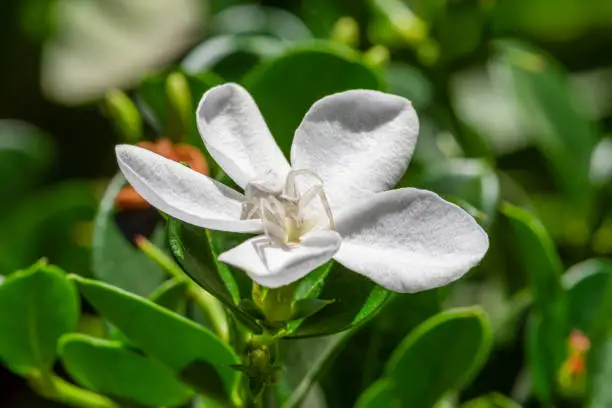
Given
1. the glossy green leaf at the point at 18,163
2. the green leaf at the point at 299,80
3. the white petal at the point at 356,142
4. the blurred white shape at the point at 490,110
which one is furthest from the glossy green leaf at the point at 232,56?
the blurred white shape at the point at 490,110

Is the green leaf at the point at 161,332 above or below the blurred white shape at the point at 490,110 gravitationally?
above

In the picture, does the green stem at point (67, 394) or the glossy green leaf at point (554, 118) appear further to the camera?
the glossy green leaf at point (554, 118)

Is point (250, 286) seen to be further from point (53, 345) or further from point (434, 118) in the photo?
point (434, 118)

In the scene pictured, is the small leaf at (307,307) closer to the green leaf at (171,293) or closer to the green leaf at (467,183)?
the green leaf at (171,293)

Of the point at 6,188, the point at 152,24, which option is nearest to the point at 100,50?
the point at 152,24

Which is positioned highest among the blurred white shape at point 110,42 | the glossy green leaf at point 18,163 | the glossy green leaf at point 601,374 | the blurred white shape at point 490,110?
the glossy green leaf at point 18,163

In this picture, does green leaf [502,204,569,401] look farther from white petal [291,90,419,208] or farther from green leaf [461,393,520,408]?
white petal [291,90,419,208]

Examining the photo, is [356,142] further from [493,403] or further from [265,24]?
[265,24]
